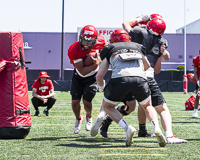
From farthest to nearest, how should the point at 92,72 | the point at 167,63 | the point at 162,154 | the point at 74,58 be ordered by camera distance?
the point at 167,63
the point at 92,72
the point at 74,58
the point at 162,154

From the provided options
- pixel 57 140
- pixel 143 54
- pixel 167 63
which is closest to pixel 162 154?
pixel 143 54

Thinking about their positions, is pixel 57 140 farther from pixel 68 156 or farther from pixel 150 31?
pixel 150 31

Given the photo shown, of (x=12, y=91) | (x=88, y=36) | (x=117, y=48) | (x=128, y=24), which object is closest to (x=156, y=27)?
(x=128, y=24)

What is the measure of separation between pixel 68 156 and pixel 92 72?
8.11 feet

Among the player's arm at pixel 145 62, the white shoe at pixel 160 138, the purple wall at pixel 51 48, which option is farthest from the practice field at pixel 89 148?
the purple wall at pixel 51 48

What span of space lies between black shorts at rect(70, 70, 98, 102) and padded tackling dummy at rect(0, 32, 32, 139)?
1068 millimetres

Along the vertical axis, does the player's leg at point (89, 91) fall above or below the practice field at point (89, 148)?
above

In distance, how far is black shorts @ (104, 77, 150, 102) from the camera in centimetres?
429

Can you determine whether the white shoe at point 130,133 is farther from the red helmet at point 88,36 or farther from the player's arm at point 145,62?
the red helmet at point 88,36

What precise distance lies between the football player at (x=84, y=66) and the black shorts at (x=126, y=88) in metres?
1.34

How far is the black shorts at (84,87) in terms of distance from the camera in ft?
19.9

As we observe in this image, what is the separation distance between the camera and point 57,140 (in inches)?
201

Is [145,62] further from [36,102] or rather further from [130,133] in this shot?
[36,102]

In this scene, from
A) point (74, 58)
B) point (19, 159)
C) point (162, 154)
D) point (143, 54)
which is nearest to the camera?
point (19, 159)
